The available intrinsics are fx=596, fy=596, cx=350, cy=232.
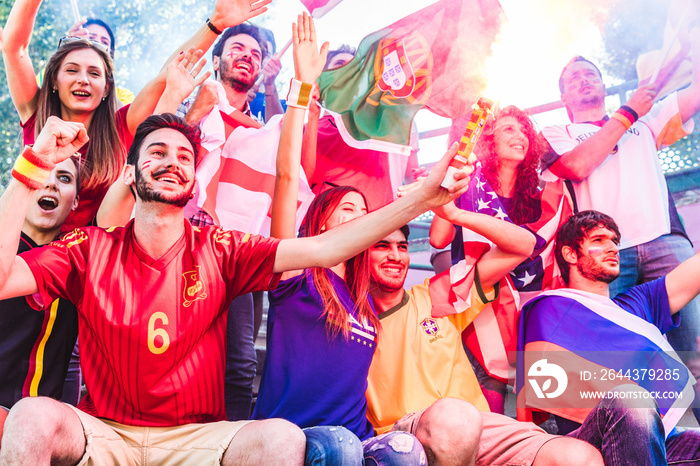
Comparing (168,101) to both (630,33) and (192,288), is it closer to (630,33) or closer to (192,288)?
(192,288)

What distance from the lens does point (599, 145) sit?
3.30 metres

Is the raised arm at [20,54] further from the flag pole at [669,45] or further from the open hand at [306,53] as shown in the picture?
the flag pole at [669,45]

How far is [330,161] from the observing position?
342 centimetres

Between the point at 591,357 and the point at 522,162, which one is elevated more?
the point at 522,162

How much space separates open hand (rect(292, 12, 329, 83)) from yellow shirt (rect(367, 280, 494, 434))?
1.18 metres

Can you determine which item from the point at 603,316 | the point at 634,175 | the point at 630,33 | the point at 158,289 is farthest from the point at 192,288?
the point at 630,33

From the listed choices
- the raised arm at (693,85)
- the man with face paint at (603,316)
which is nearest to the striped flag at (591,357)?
the man with face paint at (603,316)

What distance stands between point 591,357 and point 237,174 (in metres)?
2.03

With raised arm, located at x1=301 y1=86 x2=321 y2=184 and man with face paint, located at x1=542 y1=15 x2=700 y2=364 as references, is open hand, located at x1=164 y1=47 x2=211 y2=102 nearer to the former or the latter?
raised arm, located at x1=301 y1=86 x2=321 y2=184

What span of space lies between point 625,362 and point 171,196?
6.95ft

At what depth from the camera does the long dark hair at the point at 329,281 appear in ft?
8.05

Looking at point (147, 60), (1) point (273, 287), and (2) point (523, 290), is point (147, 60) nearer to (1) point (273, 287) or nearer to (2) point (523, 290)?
(1) point (273, 287)

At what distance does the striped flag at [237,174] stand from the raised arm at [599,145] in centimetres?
148

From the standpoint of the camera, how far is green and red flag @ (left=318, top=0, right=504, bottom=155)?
3.47 m
